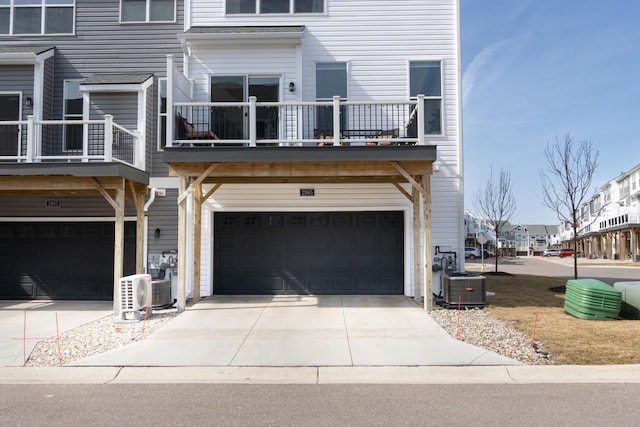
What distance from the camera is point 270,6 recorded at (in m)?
13.3

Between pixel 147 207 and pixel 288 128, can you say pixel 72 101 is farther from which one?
pixel 288 128

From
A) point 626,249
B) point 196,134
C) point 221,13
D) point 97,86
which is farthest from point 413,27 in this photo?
point 626,249

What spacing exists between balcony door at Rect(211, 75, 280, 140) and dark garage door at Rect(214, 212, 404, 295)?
2204 mm

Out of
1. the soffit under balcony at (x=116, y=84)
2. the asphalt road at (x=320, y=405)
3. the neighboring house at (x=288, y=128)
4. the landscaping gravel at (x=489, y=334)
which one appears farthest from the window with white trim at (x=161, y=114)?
the landscaping gravel at (x=489, y=334)

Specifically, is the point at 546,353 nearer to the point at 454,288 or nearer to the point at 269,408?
the point at 454,288

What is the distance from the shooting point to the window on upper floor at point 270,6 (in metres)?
13.1

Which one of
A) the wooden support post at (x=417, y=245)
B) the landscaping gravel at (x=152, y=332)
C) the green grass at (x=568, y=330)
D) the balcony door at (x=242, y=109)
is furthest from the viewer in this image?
the balcony door at (x=242, y=109)

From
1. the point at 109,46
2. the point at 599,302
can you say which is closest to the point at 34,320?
the point at 109,46

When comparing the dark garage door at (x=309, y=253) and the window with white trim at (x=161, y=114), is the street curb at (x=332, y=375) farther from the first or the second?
the window with white trim at (x=161, y=114)

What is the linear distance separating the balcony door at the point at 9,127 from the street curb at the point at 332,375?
8.07m

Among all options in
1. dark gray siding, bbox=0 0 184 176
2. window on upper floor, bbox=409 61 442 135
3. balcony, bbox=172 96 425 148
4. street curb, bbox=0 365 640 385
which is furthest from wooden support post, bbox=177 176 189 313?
window on upper floor, bbox=409 61 442 135

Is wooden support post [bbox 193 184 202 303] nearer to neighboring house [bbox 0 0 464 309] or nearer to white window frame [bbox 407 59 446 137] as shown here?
neighboring house [bbox 0 0 464 309]

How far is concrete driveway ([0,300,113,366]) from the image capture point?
769 cm

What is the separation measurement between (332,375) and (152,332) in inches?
161
